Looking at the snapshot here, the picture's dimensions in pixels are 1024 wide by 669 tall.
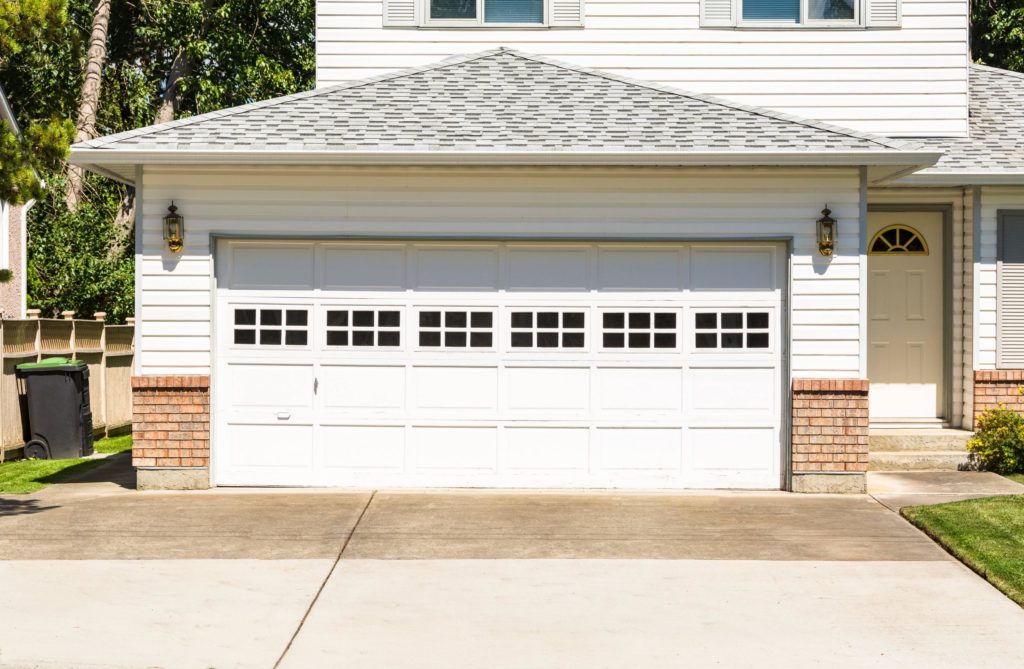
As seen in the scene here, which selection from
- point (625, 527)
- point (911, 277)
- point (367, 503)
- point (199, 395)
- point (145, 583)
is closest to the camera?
point (145, 583)

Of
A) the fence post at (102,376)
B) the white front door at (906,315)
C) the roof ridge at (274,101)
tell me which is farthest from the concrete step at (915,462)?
the fence post at (102,376)

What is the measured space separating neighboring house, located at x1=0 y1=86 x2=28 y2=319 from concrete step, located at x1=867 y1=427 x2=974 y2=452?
14.4 m

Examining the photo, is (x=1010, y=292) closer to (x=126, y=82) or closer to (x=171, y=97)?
(x=171, y=97)

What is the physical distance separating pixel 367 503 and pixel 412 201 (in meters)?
2.95

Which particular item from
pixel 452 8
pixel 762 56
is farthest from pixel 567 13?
pixel 762 56

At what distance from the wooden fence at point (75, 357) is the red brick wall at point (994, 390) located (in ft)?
36.8

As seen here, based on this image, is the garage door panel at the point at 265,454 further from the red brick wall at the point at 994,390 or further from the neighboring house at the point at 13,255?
the neighboring house at the point at 13,255

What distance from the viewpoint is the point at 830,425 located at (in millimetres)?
10688

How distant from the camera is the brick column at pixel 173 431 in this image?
10727 mm

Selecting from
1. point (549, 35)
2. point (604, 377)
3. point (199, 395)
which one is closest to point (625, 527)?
point (604, 377)

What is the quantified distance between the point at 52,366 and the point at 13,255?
6.85 meters

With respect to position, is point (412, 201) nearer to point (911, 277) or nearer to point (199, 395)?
point (199, 395)

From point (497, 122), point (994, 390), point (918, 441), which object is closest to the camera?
point (497, 122)

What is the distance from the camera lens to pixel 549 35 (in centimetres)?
1355
